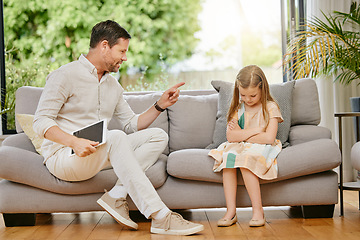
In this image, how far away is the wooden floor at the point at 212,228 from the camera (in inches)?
97.7

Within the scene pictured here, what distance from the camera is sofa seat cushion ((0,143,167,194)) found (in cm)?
274

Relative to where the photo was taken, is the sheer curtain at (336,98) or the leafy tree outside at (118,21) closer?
the sheer curtain at (336,98)

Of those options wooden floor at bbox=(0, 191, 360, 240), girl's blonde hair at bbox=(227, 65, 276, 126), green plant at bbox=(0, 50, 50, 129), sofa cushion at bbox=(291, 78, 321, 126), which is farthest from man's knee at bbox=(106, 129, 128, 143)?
green plant at bbox=(0, 50, 50, 129)

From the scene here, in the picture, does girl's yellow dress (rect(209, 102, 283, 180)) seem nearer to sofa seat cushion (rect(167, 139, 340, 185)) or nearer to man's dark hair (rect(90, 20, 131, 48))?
sofa seat cushion (rect(167, 139, 340, 185))

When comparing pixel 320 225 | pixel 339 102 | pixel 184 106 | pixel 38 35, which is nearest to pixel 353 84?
pixel 339 102

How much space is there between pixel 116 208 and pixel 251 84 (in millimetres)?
1016

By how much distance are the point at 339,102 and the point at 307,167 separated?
69.5 inches

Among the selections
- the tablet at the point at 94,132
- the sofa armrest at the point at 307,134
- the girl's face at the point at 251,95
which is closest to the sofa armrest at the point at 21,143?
the tablet at the point at 94,132

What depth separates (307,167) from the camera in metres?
2.72

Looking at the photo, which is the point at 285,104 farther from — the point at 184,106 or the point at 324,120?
the point at 324,120

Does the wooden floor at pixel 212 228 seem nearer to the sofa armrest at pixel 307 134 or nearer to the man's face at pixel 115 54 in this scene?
the sofa armrest at pixel 307 134

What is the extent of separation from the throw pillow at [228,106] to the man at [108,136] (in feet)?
1.67

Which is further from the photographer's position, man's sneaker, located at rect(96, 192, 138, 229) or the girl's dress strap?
the girl's dress strap

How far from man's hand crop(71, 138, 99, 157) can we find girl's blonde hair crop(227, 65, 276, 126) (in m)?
0.90
